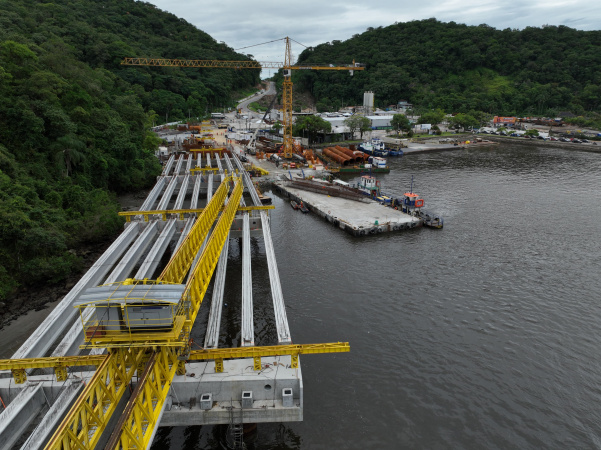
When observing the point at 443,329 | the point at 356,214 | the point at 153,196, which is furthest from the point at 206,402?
the point at 356,214

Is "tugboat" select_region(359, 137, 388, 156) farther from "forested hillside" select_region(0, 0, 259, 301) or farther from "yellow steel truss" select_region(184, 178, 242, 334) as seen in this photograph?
"yellow steel truss" select_region(184, 178, 242, 334)

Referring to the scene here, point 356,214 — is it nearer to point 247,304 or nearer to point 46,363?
point 247,304

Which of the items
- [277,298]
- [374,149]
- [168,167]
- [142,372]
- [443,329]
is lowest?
[443,329]

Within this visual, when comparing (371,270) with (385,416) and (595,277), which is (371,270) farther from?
(595,277)

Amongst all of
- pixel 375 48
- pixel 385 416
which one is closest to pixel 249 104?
pixel 375 48

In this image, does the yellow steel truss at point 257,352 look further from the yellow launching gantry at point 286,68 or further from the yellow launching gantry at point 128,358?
the yellow launching gantry at point 286,68

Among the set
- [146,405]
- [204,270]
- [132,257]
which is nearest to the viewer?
[146,405]
